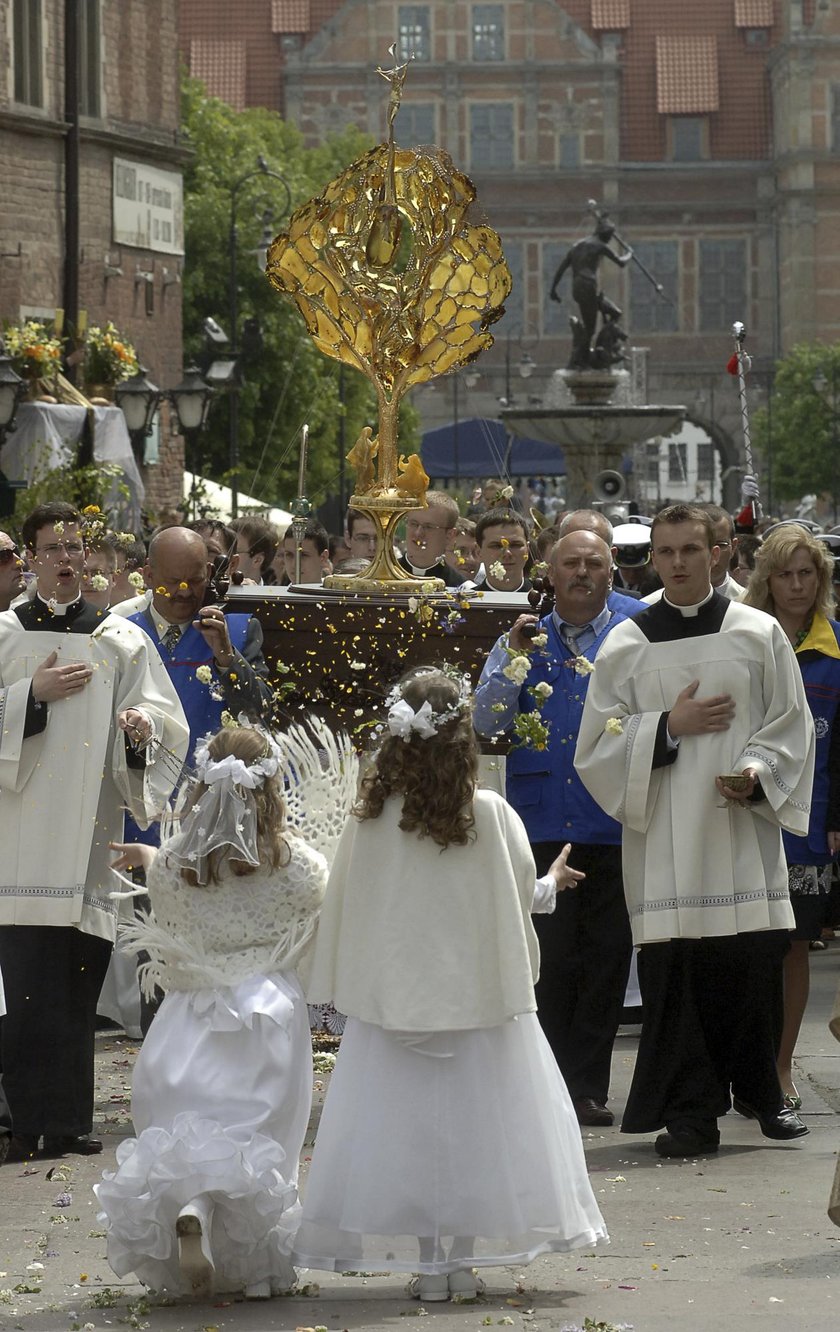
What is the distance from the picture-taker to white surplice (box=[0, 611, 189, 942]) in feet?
25.0

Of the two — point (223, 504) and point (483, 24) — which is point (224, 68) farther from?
point (223, 504)

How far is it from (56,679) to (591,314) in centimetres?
1902

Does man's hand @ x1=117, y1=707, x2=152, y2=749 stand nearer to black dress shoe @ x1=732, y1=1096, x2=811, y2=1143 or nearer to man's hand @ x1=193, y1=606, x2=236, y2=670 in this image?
man's hand @ x1=193, y1=606, x2=236, y2=670

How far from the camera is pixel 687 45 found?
73.4m

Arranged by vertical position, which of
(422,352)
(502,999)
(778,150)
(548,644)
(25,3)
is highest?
(778,150)

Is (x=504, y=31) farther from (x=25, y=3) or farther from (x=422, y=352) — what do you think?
(x=422, y=352)

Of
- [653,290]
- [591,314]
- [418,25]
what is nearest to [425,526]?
[591,314]

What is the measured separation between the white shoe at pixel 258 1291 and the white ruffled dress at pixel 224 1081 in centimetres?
2

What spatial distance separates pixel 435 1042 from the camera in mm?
5922

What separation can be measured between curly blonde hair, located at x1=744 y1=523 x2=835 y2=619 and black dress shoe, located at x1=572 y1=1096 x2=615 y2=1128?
1784 mm

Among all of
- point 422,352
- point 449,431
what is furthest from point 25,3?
point 449,431

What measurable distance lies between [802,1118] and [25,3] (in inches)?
849

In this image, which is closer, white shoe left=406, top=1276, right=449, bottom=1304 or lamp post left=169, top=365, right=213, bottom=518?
white shoe left=406, top=1276, right=449, bottom=1304

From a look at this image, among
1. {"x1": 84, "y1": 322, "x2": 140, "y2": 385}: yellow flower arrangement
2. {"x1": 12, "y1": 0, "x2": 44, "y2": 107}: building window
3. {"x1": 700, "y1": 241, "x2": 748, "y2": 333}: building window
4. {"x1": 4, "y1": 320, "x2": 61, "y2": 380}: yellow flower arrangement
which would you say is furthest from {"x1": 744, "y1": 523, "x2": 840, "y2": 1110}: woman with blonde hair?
{"x1": 700, "y1": 241, "x2": 748, "y2": 333}: building window
